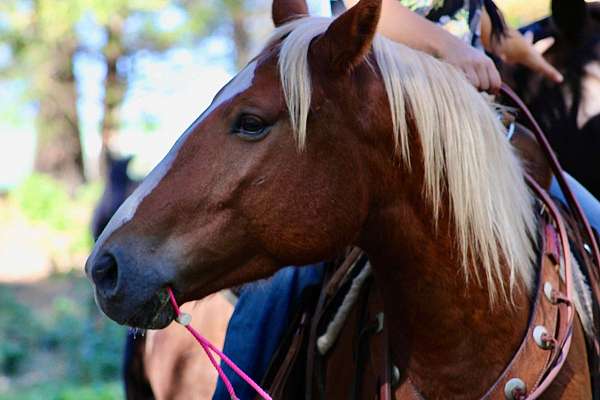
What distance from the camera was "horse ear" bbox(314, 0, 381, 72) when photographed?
1916 mm

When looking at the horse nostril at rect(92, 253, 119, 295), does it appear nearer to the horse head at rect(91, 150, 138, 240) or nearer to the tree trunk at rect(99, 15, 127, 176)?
the horse head at rect(91, 150, 138, 240)

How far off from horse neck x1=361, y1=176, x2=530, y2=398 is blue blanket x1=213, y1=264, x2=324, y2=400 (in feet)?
1.88

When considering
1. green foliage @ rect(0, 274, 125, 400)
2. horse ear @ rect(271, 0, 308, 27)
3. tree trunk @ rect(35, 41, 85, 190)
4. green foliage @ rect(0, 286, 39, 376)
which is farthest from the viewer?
tree trunk @ rect(35, 41, 85, 190)

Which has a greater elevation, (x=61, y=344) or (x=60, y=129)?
(x=61, y=344)

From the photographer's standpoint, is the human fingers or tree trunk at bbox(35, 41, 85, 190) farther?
tree trunk at bbox(35, 41, 85, 190)

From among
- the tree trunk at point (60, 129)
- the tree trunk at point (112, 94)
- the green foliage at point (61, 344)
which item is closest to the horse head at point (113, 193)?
the green foliage at point (61, 344)

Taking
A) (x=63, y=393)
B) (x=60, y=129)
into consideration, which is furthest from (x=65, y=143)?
(x=63, y=393)

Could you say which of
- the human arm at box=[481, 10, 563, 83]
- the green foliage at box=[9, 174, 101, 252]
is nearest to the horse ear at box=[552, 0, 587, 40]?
the human arm at box=[481, 10, 563, 83]

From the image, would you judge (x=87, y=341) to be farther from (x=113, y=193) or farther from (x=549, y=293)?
(x=549, y=293)

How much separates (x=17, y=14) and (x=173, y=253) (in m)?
12.2

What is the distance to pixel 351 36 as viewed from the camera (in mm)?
1959

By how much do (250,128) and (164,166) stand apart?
0.21m

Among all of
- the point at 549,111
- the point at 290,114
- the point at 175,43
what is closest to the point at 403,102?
the point at 290,114

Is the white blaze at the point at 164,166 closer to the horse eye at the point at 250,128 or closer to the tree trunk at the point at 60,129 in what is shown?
the horse eye at the point at 250,128
